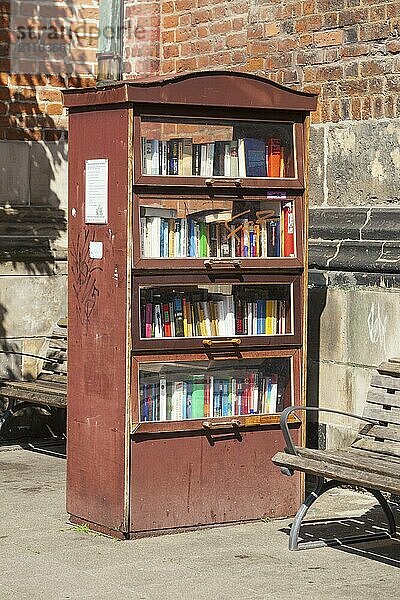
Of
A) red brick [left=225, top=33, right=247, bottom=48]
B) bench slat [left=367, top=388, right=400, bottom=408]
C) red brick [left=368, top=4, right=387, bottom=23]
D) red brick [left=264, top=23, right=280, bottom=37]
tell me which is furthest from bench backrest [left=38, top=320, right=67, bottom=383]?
bench slat [left=367, top=388, right=400, bottom=408]

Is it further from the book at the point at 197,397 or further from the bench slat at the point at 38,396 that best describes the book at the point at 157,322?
the bench slat at the point at 38,396

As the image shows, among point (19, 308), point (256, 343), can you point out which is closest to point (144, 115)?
point (256, 343)

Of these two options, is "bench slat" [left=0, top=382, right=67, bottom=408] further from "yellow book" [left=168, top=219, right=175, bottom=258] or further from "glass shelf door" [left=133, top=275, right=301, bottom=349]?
"yellow book" [left=168, top=219, right=175, bottom=258]

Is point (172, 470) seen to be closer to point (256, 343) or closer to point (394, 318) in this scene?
point (256, 343)

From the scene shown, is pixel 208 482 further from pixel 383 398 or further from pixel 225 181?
pixel 225 181

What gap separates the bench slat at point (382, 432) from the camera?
6863 mm

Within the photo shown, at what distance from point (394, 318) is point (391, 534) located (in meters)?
1.47

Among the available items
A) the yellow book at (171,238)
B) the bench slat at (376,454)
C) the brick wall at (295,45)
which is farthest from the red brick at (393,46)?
the bench slat at (376,454)

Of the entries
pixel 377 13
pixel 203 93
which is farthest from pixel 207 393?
pixel 377 13

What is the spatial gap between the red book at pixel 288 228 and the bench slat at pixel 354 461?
4.03 feet

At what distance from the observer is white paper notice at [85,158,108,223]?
700 centimetres

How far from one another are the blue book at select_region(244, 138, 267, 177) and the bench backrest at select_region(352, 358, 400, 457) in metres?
1.29

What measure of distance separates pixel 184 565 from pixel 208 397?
113cm

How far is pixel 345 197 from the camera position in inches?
347
